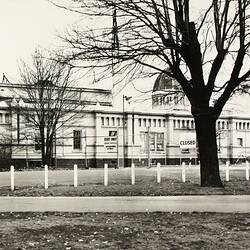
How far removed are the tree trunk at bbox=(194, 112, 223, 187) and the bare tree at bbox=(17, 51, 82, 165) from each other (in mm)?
20250

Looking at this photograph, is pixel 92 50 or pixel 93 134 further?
pixel 93 134

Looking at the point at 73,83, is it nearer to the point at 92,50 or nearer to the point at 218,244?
the point at 92,50

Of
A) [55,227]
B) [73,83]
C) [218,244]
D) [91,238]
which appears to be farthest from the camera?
[73,83]

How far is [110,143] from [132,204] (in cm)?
2526

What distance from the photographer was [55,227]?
997 cm

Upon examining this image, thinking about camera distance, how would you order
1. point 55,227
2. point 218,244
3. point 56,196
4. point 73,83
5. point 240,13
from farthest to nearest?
point 73,83 → point 240,13 → point 56,196 → point 55,227 → point 218,244

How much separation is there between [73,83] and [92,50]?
950 inches

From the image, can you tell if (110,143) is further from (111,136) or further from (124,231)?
(124,231)

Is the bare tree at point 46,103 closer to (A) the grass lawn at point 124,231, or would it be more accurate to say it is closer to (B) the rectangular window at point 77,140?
(B) the rectangular window at point 77,140

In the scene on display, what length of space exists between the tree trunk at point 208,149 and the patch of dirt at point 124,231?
676 cm

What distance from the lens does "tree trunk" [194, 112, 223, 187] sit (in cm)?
1870

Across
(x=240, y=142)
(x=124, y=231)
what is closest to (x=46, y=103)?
(x=240, y=142)

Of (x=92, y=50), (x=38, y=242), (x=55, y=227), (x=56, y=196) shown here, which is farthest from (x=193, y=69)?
(x=38, y=242)

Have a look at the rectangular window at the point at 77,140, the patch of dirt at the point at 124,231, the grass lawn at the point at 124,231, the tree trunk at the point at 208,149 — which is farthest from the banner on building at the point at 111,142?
the patch of dirt at the point at 124,231
